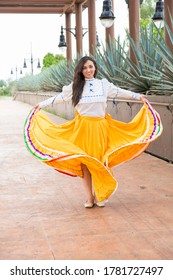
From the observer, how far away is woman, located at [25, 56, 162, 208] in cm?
639

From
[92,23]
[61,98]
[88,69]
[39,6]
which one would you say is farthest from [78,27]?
[88,69]

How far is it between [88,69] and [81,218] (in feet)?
5.25

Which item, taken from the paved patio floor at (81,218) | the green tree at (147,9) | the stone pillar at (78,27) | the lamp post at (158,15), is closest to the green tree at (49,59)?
the green tree at (147,9)

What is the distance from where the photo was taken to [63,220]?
605 cm

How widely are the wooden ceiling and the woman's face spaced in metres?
Answer: 19.5

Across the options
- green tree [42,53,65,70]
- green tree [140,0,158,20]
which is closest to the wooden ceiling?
green tree [140,0,158,20]

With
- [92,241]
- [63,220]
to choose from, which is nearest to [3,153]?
[63,220]

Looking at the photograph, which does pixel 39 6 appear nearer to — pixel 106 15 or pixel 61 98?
pixel 106 15

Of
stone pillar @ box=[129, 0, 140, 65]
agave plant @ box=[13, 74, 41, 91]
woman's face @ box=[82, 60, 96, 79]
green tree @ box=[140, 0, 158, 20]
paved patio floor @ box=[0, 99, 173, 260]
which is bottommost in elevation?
agave plant @ box=[13, 74, 41, 91]

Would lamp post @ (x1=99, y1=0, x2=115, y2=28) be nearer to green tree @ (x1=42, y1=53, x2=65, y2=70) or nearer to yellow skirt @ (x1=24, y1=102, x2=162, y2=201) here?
yellow skirt @ (x1=24, y1=102, x2=162, y2=201)

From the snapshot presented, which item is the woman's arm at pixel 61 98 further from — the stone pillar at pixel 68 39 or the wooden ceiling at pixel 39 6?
the stone pillar at pixel 68 39

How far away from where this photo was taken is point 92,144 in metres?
6.47

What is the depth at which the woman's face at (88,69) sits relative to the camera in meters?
6.55

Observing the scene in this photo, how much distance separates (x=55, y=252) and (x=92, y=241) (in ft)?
1.43
